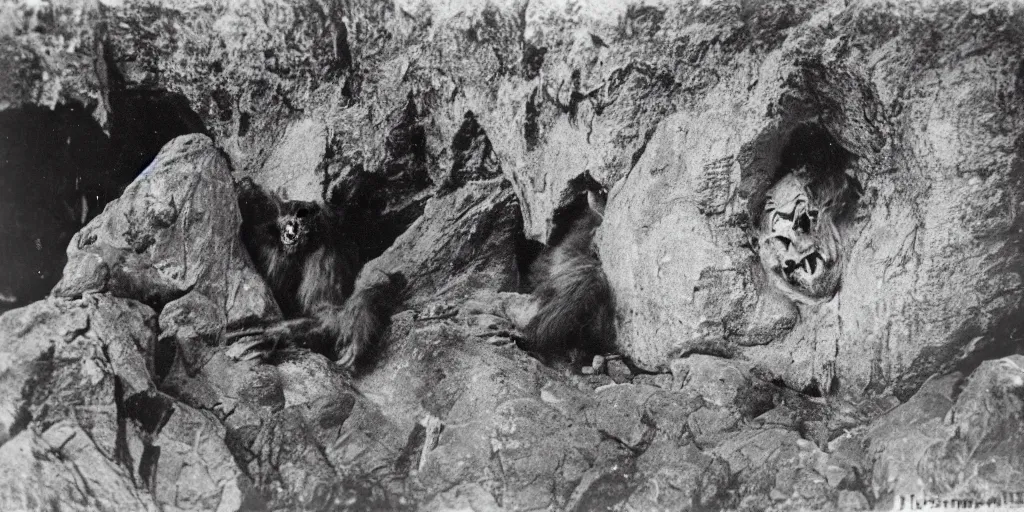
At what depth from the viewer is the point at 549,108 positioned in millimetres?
2803

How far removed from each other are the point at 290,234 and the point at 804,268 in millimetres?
1818

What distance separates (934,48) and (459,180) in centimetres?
162

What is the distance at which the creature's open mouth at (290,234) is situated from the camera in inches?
112

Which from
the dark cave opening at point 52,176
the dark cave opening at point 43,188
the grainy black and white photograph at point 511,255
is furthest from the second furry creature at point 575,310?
the dark cave opening at point 43,188

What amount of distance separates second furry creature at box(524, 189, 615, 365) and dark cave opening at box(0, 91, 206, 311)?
4.94 ft

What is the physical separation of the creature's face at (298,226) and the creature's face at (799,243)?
1.60 metres

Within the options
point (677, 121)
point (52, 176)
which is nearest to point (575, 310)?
point (677, 121)

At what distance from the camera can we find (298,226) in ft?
9.29

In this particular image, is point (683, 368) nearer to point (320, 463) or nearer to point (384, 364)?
point (384, 364)

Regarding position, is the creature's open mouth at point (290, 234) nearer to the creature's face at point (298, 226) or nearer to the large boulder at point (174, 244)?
the creature's face at point (298, 226)

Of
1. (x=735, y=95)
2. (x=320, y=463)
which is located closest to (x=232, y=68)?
(x=320, y=463)

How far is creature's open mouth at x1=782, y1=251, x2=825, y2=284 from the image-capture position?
2586 mm

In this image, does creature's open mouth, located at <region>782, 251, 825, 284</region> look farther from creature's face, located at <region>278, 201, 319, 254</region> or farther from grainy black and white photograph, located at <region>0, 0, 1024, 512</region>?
creature's face, located at <region>278, 201, 319, 254</region>

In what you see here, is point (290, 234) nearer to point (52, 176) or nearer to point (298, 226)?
point (298, 226)
